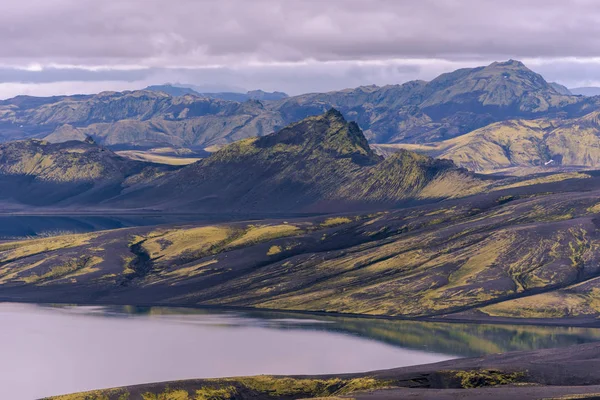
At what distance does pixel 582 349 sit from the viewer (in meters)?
187

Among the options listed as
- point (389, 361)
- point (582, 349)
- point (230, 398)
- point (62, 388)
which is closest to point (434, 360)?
point (389, 361)

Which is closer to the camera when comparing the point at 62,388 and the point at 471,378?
the point at 471,378

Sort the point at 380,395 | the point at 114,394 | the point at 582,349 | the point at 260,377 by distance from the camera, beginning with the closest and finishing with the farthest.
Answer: the point at 380,395, the point at 114,394, the point at 260,377, the point at 582,349

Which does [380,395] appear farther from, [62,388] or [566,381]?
[62,388]

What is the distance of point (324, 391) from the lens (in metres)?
153

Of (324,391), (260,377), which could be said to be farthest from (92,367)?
(324,391)

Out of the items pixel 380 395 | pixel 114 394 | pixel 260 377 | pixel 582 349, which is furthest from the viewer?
pixel 582 349

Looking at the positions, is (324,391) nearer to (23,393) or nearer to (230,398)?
(230,398)

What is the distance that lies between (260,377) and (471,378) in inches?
1355

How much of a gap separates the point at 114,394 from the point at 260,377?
83.2 ft

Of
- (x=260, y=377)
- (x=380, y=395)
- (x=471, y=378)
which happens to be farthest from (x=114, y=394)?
(x=471, y=378)

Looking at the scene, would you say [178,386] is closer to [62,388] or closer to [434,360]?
[62,388]

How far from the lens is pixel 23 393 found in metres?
166

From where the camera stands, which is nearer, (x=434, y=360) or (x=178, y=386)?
(x=178, y=386)
